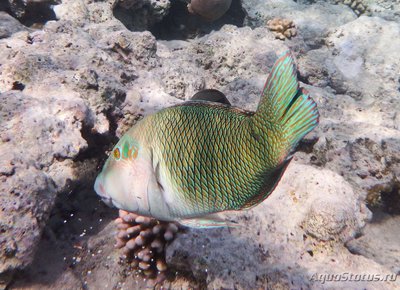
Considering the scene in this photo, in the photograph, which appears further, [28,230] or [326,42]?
[326,42]

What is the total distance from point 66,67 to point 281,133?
326cm

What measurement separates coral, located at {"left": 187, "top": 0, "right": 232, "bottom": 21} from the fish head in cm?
653

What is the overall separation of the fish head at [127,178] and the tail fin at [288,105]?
0.70 metres

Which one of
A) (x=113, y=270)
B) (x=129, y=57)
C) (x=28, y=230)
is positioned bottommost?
(x=113, y=270)

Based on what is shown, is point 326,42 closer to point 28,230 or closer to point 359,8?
point 359,8

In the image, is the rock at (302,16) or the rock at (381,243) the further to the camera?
the rock at (302,16)

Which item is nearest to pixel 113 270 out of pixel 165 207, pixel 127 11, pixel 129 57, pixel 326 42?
pixel 165 207

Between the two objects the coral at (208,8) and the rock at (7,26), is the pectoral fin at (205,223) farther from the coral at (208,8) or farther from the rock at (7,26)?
the coral at (208,8)

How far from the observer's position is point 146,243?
291 cm

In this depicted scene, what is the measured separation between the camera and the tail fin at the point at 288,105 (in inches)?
52.6

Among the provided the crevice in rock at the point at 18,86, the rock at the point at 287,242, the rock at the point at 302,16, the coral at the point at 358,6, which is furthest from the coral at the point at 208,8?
the coral at the point at 358,6

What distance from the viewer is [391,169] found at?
4.00 metres

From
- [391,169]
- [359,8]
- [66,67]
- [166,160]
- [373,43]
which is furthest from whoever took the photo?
[359,8]

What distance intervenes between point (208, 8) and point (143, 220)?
6.06 metres
